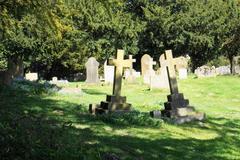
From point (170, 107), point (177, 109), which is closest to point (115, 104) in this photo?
point (170, 107)

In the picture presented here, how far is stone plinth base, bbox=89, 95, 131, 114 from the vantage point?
1353cm

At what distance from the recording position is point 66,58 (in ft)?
164

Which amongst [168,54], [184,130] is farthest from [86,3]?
[184,130]

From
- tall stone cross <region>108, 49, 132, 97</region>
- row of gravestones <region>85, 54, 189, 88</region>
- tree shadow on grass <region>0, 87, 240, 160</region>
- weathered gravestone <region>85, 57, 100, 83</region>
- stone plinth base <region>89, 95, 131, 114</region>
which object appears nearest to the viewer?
tree shadow on grass <region>0, 87, 240, 160</region>

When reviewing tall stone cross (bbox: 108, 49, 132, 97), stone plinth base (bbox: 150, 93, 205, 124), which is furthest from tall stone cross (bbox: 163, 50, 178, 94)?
tall stone cross (bbox: 108, 49, 132, 97)

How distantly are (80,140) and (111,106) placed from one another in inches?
220

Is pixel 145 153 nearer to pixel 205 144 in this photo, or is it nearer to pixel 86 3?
pixel 205 144

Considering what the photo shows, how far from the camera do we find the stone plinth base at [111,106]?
533 inches

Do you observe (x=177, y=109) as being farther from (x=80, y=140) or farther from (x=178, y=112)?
(x=80, y=140)

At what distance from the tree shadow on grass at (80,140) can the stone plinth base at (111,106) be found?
342 mm

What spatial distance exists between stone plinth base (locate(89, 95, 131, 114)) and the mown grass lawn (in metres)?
0.37

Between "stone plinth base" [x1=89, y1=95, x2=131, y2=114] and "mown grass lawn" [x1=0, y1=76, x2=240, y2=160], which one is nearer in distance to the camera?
"mown grass lawn" [x1=0, y1=76, x2=240, y2=160]

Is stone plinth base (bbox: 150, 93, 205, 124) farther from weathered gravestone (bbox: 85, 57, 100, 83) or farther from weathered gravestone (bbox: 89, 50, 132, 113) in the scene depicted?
weathered gravestone (bbox: 85, 57, 100, 83)

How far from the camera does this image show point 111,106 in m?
13.6
